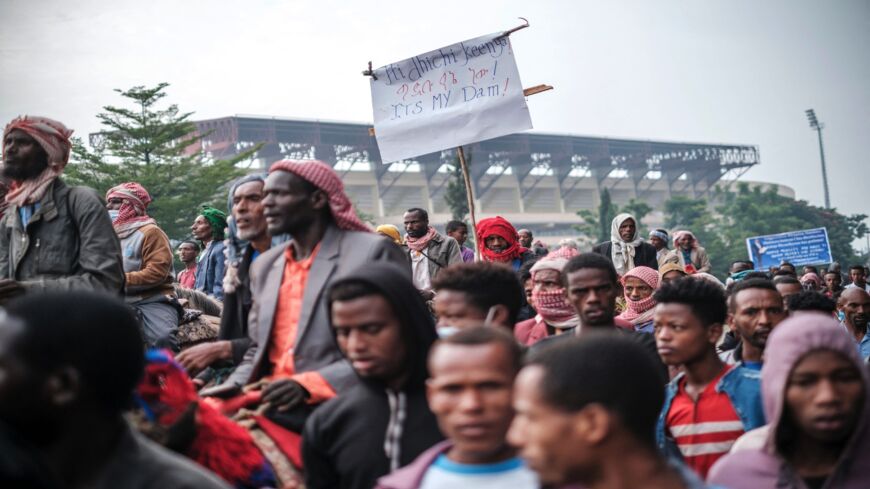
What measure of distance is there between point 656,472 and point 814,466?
3.29 ft

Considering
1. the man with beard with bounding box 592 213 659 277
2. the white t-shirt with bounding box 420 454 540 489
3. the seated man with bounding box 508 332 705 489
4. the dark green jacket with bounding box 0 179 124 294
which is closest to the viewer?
the seated man with bounding box 508 332 705 489

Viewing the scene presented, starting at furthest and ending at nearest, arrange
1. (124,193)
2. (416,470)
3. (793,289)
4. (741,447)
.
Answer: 1. (793,289)
2. (124,193)
3. (741,447)
4. (416,470)

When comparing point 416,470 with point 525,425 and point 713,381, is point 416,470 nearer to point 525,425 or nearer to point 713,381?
point 525,425

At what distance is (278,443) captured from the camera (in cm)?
416

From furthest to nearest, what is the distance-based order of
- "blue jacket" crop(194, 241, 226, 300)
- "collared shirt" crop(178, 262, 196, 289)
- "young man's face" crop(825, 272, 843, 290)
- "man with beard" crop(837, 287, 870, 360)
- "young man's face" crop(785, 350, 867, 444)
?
"young man's face" crop(825, 272, 843, 290) < "collared shirt" crop(178, 262, 196, 289) < "blue jacket" crop(194, 241, 226, 300) < "man with beard" crop(837, 287, 870, 360) < "young man's face" crop(785, 350, 867, 444)

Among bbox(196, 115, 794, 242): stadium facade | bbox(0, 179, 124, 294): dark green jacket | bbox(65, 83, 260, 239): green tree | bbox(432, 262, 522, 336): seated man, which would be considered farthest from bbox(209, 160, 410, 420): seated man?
bbox(196, 115, 794, 242): stadium facade

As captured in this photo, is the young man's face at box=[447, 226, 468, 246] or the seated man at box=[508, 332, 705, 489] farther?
the young man's face at box=[447, 226, 468, 246]

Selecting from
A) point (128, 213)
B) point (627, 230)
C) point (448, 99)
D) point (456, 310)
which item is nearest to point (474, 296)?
point (456, 310)

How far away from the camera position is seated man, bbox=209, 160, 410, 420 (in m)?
4.31

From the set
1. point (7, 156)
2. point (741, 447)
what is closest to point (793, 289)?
point (741, 447)

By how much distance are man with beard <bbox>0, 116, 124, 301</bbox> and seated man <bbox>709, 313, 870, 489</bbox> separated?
3.26 m

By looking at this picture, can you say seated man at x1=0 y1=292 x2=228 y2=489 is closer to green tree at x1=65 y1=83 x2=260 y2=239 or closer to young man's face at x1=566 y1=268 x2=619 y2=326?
young man's face at x1=566 y1=268 x2=619 y2=326

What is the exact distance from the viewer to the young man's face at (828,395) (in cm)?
328

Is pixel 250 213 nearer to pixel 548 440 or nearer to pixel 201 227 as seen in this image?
pixel 548 440
